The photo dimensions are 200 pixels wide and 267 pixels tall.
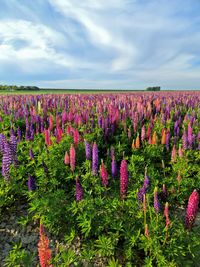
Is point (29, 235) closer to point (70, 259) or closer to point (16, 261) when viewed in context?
point (16, 261)

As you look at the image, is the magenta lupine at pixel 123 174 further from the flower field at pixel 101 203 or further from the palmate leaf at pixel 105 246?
the palmate leaf at pixel 105 246

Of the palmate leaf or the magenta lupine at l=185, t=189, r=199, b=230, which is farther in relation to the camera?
the palmate leaf

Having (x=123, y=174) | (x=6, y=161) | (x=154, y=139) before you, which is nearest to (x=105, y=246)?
(x=123, y=174)

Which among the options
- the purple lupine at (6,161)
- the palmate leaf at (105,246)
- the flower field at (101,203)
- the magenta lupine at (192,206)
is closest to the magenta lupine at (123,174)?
the flower field at (101,203)

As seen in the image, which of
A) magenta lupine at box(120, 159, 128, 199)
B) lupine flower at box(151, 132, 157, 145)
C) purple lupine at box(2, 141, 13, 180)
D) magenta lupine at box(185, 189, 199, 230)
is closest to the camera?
magenta lupine at box(185, 189, 199, 230)

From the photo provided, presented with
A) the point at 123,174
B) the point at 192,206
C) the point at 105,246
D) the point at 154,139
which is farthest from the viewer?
the point at 154,139

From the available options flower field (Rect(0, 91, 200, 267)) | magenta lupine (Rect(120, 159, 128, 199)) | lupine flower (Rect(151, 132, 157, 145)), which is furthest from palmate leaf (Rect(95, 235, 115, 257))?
lupine flower (Rect(151, 132, 157, 145))

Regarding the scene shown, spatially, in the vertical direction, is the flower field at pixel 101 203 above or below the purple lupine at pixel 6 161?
below

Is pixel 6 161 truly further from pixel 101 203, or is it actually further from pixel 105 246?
pixel 105 246

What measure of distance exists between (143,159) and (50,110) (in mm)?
5405

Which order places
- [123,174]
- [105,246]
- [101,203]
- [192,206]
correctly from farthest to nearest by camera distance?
[101,203], [123,174], [105,246], [192,206]

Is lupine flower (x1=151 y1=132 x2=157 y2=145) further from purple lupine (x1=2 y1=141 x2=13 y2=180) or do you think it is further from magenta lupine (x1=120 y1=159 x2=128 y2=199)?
purple lupine (x1=2 y1=141 x2=13 y2=180)

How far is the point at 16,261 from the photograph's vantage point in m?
3.45

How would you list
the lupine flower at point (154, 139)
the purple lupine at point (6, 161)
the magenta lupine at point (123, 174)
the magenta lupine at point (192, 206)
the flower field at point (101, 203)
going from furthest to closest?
the lupine flower at point (154, 139)
the purple lupine at point (6, 161)
the magenta lupine at point (123, 174)
the flower field at point (101, 203)
the magenta lupine at point (192, 206)
